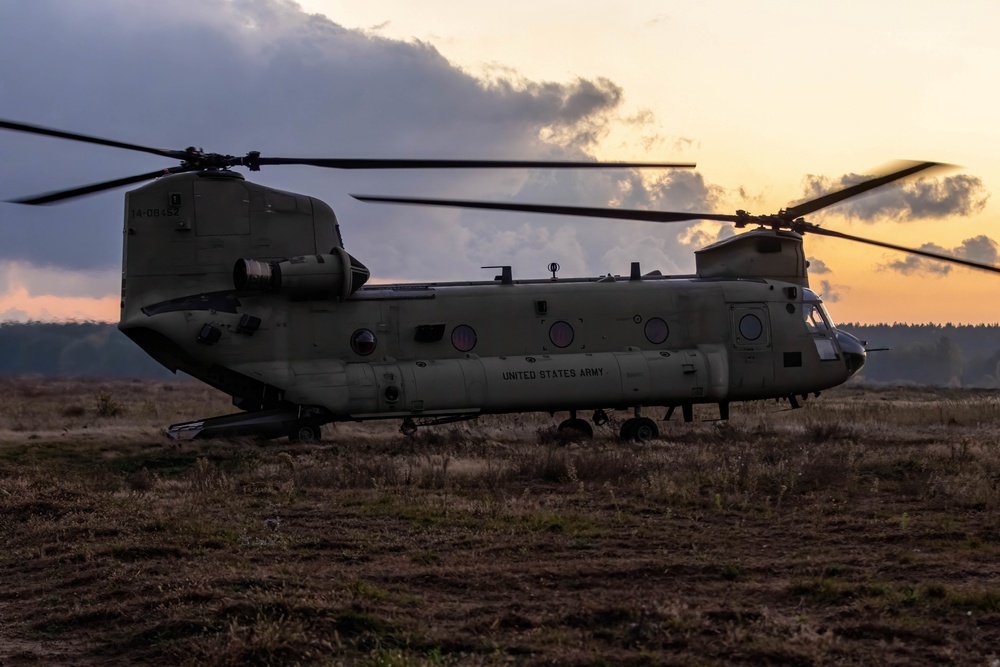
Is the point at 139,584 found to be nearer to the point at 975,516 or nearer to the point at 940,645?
the point at 940,645

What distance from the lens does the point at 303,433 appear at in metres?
20.9

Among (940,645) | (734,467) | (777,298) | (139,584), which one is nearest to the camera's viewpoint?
(940,645)

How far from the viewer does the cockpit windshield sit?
24344 millimetres

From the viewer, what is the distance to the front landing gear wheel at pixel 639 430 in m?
22.9

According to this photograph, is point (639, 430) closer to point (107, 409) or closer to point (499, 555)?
point (499, 555)

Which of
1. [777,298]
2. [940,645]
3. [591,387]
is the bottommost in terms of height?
[940,645]

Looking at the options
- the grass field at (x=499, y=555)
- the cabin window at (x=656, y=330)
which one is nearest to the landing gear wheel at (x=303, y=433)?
the grass field at (x=499, y=555)

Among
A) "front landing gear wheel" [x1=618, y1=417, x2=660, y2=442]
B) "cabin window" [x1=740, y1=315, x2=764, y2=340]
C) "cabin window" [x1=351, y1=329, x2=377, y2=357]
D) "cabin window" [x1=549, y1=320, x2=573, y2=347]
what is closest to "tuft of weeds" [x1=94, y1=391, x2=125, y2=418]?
"cabin window" [x1=351, y1=329, x2=377, y2=357]

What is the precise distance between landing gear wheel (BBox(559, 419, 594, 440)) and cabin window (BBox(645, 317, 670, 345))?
2516mm

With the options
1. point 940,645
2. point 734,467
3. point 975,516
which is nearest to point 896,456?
point 734,467

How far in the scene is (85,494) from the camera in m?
14.3

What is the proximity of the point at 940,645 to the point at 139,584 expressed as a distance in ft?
21.4

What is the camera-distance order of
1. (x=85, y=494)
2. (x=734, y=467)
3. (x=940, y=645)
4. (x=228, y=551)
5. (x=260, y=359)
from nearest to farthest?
(x=940, y=645), (x=228, y=551), (x=85, y=494), (x=734, y=467), (x=260, y=359)

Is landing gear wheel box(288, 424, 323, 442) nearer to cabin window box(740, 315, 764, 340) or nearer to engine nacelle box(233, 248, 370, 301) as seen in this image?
engine nacelle box(233, 248, 370, 301)
